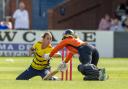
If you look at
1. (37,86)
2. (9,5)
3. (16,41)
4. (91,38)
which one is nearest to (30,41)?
(16,41)

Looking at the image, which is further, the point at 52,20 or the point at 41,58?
the point at 52,20

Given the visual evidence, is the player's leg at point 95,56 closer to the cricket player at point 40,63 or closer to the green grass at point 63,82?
the green grass at point 63,82

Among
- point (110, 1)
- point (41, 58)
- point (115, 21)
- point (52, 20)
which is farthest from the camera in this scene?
point (110, 1)

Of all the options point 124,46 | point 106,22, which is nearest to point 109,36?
point 124,46

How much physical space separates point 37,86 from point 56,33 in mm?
17561

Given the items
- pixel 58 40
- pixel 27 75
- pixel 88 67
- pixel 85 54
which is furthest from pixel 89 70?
pixel 58 40

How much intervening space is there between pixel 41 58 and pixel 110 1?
2320cm

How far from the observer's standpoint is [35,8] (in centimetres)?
4122

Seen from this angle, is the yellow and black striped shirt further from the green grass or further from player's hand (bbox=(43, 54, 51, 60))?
the green grass

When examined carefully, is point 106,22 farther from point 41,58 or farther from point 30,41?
point 41,58

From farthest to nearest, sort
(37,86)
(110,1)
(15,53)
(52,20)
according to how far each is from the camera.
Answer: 1. (110,1)
2. (52,20)
3. (15,53)
4. (37,86)

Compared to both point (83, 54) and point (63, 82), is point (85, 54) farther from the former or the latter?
point (63, 82)

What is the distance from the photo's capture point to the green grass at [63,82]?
1584 centimetres

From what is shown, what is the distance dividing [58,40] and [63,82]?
52.5 ft
